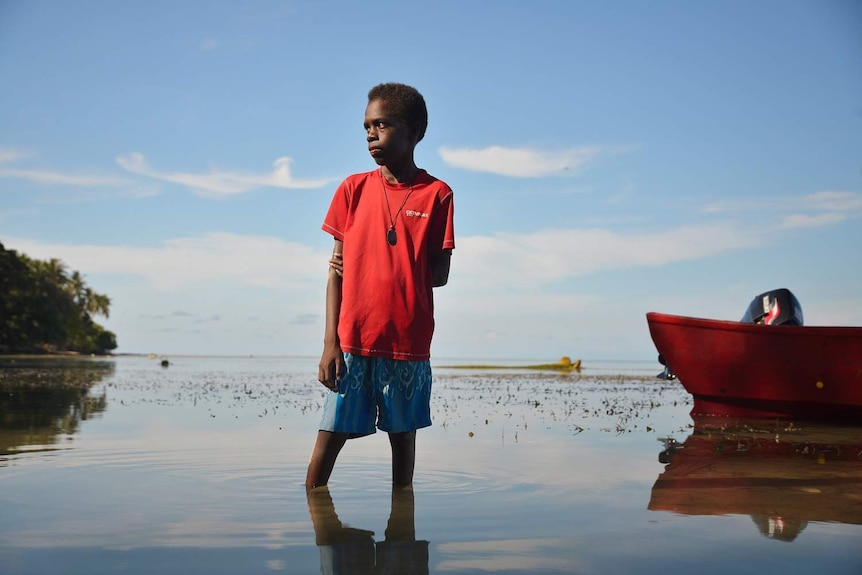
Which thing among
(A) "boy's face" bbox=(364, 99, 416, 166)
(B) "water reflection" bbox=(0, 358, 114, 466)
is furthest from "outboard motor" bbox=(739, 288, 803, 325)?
(B) "water reflection" bbox=(0, 358, 114, 466)

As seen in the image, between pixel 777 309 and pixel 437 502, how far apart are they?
26.7ft

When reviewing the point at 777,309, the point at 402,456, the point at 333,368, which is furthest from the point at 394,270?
the point at 777,309

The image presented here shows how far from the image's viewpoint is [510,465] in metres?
5.31

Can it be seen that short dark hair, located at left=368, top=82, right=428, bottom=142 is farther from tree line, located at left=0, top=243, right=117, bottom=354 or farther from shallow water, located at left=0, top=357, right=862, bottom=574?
tree line, located at left=0, top=243, right=117, bottom=354

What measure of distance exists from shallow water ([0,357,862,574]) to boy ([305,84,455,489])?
444 millimetres

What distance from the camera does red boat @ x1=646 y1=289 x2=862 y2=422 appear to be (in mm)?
9117

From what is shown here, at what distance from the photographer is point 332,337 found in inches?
153

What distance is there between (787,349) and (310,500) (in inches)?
290

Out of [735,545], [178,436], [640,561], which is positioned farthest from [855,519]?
[178,436]


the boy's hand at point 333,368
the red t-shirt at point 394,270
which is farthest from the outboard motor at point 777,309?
the boy's hand at point 333,368

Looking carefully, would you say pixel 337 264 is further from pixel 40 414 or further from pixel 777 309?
pixel 777 309

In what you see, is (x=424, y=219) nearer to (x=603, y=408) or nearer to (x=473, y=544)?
(x=473, y=544)

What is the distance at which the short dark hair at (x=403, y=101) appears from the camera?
3926 mm

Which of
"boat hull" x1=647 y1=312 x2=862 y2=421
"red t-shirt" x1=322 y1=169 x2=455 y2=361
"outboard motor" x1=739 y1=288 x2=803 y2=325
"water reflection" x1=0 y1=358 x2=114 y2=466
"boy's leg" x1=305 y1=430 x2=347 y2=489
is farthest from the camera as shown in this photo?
"outboard motor" x1=739 y1=288 x2=803 y2=325
